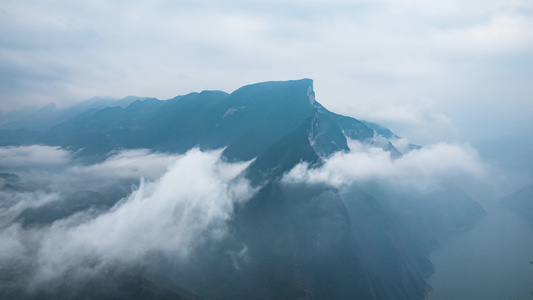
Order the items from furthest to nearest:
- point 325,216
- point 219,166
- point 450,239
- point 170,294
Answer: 1. point 450,239
2. point 219,166
3. point 325,216
4. point 170,294

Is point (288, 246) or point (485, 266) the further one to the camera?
point (485, 266)

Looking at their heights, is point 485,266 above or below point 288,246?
below

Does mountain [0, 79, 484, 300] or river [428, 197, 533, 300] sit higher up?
mountain [0, 79, 484, 300]

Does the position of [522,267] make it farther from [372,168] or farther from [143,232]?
[143,232]

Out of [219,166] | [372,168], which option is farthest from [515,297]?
[219,166]

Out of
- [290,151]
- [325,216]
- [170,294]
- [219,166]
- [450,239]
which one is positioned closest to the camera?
[170,294]

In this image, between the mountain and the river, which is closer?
the mountain

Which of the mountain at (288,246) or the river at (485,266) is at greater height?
the mountain at (288,246)

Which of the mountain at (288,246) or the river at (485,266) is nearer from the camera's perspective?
the mountain at (288,246)
